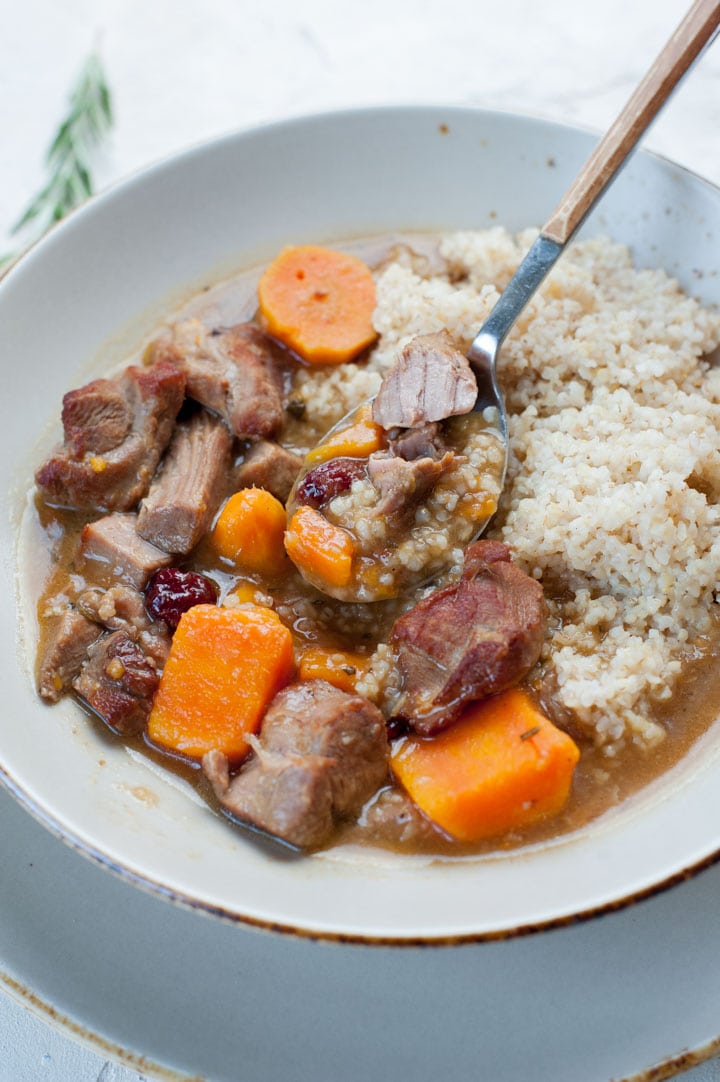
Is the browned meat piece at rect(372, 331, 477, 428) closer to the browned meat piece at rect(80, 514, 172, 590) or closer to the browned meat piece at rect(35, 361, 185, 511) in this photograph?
the browned meat piece at rect(35, 361, 185, 511)

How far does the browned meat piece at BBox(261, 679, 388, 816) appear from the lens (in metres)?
2.67

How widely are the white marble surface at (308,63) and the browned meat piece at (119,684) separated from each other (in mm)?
2528

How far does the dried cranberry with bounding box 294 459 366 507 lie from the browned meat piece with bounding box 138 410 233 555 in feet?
1.02

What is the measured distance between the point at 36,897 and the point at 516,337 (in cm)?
234

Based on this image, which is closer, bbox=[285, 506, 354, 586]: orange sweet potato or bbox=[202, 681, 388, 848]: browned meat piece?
bbox=[202, 681, 388, 848]: browned meat piece

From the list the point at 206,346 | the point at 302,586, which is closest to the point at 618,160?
the point at 206,346

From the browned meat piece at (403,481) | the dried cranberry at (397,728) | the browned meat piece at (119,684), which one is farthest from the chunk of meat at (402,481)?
the browned meat piece at (119,684)

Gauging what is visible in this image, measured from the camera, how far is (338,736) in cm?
267

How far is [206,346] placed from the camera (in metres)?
3.62

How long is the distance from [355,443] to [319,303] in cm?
82

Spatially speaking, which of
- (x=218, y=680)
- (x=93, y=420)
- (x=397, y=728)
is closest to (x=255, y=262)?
(x=93, y=420)

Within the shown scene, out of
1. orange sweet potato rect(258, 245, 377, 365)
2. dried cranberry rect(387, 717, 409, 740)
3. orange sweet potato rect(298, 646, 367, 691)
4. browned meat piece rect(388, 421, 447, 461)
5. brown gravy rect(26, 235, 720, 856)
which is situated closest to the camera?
brown gravy rect(26, 235, 720, 856)

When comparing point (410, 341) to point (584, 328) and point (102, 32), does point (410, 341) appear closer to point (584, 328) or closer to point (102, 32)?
point (584, 328)

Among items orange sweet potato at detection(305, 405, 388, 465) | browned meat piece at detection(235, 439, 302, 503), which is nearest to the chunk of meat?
orange sweet potato at detection(305, 405, 388, 465)
